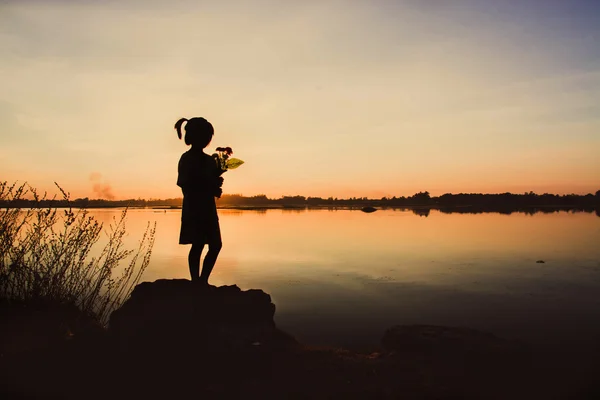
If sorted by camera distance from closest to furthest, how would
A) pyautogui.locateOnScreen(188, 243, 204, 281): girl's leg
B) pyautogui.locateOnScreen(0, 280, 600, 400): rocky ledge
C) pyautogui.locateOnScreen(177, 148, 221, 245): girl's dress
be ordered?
pyautogui.locateOnScreen(0, 280, 600, 400): rocky ledge < pyautogui.locateOnScreen(177, 148, 221, 245): girl's dress < pyautogui.locateOnScreen(188, 243, 204, 281): girl's leg

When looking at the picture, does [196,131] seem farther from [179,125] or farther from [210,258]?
[210,258]

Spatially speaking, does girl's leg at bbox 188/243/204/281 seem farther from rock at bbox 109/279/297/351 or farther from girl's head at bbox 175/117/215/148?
girl's head at bbox 175/117/215/148

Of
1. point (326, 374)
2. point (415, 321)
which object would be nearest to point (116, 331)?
point (326, 374)

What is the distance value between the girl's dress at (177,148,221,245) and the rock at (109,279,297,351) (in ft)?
3.31

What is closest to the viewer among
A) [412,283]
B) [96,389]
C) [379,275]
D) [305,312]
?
[96,389]

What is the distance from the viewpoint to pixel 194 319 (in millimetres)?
7668

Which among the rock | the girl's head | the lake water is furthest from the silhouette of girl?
the lake water

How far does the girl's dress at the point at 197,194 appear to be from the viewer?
7668 mm

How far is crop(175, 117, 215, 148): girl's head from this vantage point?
779 centimetres

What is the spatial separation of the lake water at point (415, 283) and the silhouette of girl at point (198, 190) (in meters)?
3.88

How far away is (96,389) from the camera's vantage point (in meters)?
5.89

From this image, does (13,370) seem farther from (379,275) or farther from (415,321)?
(379,275)

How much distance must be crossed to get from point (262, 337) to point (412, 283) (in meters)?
10.8

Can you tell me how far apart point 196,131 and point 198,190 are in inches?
44.2
